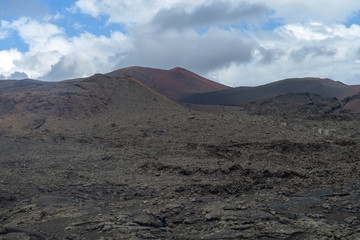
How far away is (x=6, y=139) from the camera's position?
1686 cm

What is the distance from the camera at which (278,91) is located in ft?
181

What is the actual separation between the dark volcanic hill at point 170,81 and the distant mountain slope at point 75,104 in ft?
94.9

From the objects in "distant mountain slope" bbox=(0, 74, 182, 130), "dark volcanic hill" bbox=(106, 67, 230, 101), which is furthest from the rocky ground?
"dark volcanic hill" bbox=(106, 67, 230, 101)

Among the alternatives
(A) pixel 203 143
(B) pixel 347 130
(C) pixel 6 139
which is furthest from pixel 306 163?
(C) pixel 6 139

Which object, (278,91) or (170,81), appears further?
(170,81)

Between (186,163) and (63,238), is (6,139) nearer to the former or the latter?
(186,163)

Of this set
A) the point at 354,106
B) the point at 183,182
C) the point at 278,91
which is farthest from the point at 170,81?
the point at 183,182

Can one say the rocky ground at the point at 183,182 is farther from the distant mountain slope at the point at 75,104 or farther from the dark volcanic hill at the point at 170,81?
the dark volcanic hill at the point at 170,81

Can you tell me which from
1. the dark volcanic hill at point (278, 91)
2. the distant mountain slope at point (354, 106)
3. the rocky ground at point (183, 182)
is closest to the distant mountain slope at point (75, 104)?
the rocky ground at point (183, 182)

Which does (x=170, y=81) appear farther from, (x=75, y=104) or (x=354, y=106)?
(x=75, y=104)

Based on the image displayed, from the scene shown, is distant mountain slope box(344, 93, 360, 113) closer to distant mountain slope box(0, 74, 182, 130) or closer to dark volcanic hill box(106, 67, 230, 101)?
distant mountain slope box(0, 74, 182, 130)

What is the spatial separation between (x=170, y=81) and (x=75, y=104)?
1623 inches

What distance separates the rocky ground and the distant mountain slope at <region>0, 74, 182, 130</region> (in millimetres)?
2138

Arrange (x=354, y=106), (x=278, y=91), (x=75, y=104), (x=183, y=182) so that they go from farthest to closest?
(x=278, y=91), (x=354, y=106), (x=75, y=104), (x=183, y=182)
